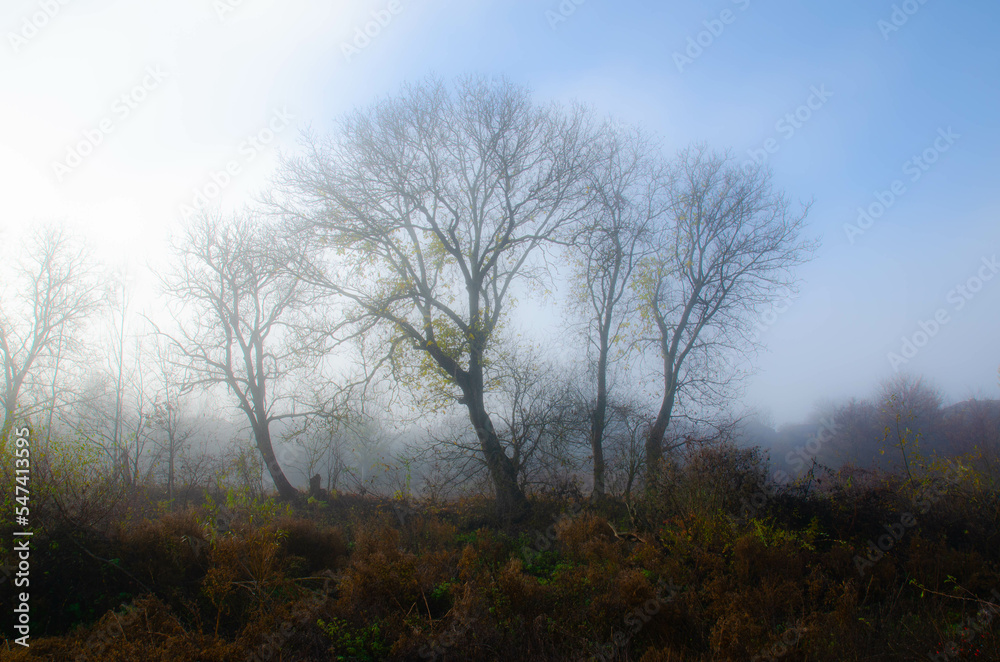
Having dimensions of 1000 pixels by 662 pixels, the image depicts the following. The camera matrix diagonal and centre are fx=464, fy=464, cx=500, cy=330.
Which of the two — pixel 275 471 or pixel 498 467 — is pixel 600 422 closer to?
pixel 498 467

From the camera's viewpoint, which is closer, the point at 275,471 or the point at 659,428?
the point at 659,428

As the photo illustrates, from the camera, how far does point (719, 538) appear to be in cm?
735

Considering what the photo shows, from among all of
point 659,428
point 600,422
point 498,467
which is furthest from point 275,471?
point 659,428

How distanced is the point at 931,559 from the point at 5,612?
486 inches

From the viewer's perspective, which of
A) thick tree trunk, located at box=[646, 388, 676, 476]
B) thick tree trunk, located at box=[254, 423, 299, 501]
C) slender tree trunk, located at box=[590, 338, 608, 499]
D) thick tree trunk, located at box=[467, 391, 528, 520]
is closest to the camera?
thick tree trunk, located at box=[467, 391, 528, 520]

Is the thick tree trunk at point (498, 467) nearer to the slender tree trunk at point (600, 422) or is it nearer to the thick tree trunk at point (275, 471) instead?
the slender tree trunk at point (600, 422)

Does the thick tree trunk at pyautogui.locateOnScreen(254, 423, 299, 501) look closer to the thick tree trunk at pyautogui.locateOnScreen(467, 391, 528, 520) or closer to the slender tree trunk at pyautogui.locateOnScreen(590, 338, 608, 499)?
the thick tree trunk at pyautogui.locateOnScreen(467, 391, 528, 520)

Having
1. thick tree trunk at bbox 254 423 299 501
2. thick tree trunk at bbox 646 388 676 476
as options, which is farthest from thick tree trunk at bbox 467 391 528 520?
thick tree trunk at bbox 254 423 299 501

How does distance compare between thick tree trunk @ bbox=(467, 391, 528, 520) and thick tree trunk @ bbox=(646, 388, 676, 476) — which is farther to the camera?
thick tree trunk @ bbox=(646, 388, 676, 476)

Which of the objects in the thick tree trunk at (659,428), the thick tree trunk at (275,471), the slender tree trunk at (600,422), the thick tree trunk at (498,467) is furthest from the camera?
the thick tree trunk at (275,471)

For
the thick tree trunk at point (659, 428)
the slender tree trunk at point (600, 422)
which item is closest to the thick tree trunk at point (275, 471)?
the slender tree trunk at point (600, 422)

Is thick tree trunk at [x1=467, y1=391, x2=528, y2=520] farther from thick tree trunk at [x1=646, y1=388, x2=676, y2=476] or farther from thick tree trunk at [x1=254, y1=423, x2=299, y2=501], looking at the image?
thick tree trunk at [x1=254, y1=423, x2=299, y2=501]

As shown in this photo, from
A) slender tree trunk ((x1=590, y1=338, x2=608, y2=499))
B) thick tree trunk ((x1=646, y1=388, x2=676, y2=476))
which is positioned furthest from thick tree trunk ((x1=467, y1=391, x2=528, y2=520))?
thick tree trunk ((x1=646, y1=388, x2=676, y2=476))

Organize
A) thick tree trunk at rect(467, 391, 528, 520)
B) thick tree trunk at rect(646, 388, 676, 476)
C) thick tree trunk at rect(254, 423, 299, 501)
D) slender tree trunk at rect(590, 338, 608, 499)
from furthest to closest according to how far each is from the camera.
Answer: thick tree trunk at rect(254, 423, 299, 501) → slender tree trunk at rect(590, 338, 608, 499) → thick tree trunk at rect(646, 388, 676, 476) → thick tree trunk at rect(467, 391, 528, 520)
